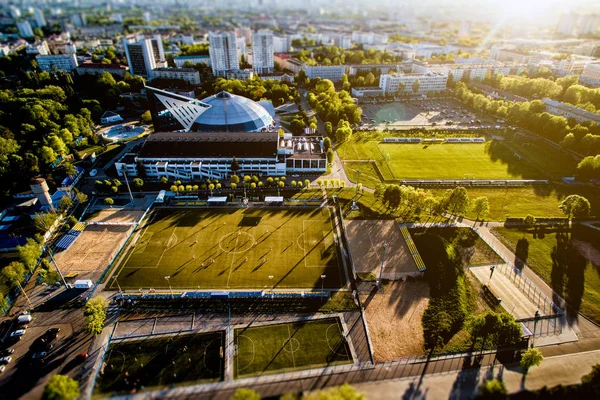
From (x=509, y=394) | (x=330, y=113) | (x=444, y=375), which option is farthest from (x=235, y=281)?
(x=330, y=113)

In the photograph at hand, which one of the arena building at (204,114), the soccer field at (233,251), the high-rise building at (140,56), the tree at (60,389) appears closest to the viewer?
the tree at (60,389)

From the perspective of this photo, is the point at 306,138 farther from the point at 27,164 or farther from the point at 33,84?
the point at 33,84

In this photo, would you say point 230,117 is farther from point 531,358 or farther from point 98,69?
point 98,69

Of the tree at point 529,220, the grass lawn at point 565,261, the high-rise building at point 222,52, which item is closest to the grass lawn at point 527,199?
the tree at point 529,220

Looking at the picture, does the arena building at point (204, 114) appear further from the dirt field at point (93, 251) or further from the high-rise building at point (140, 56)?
the high-rise building at point (140, 56)

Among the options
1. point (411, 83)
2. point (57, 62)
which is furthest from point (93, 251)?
point (57, 62)

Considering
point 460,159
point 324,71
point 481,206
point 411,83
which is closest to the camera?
point 481,206
